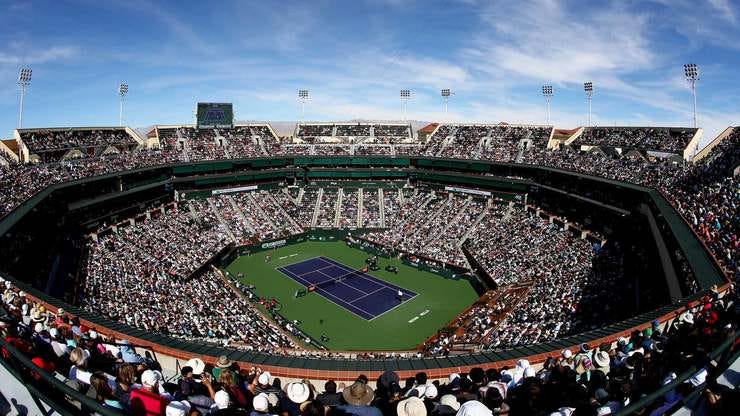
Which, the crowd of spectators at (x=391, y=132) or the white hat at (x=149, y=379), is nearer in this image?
the white hat at (x=149, y=379)

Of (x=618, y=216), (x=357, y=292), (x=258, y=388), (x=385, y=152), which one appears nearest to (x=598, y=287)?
(x=618, y=216)

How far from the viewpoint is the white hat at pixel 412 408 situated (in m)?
5.16

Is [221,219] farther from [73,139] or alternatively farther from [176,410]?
[176,410]

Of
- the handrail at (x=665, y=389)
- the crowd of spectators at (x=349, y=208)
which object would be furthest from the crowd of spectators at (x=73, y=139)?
the handrail at (x=665, y=389)

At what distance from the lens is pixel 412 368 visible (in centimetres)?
949

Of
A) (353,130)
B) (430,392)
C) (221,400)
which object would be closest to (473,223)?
(353,130)

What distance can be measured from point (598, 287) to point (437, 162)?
3698 cm

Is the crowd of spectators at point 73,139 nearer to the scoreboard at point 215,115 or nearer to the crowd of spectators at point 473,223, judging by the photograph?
the crowd of spectators at point 473,223

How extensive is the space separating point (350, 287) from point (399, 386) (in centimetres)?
3171

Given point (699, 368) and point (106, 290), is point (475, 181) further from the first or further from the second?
point (699, 368)

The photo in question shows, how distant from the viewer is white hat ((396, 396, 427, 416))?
203 inches

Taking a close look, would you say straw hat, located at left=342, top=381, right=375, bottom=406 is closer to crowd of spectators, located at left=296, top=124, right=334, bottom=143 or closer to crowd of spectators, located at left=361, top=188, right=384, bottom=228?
crowd of spectators, located at left=361, top=188, right=384, bottom=228

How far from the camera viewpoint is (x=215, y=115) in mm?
70375

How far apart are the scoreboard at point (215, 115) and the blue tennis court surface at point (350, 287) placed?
36.0 m
